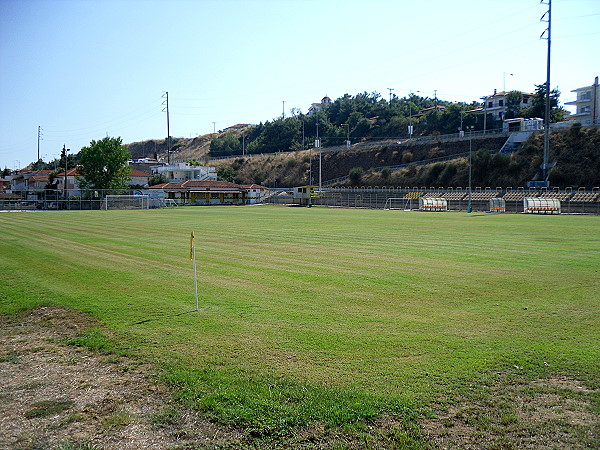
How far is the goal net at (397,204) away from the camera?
70.2 metres

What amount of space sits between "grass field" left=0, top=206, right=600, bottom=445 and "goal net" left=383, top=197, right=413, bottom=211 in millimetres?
51877

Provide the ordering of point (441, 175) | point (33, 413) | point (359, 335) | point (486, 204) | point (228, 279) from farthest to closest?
1. point (441, 175)
2. point (486, 204)
3. point (228, 279)
4. point (359, 335)
5. point (33, 413)

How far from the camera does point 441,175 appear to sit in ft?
287

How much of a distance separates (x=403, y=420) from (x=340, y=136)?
14154 centimetres

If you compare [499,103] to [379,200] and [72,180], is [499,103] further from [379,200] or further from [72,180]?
[72,180]

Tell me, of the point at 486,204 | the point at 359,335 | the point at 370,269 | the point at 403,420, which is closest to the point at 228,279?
the point at 370,269

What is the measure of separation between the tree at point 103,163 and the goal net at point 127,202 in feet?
40.0

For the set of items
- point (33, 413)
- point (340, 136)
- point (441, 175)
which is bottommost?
point (33, 413)

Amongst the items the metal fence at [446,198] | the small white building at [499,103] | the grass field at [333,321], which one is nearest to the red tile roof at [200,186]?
the metal fence at [446,198]

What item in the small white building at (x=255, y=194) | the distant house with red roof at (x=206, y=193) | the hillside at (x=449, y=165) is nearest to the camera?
the hillside at (x=449, y=165)

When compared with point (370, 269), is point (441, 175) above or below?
above

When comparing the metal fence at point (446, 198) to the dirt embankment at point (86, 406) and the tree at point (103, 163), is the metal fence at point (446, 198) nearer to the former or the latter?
the tree at point (103, 163)

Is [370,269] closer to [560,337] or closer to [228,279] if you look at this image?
[228,279]

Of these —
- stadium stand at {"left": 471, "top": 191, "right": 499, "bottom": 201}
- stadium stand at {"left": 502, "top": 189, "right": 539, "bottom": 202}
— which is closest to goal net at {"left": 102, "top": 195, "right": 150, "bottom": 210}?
stadium stand at {"left": 471, "top": 191, "right": 499, "bottom": 201}
